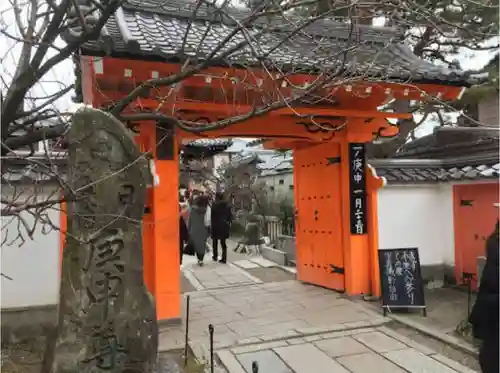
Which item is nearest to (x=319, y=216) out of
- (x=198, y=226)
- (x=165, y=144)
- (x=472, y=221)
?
(x=472, y=221)

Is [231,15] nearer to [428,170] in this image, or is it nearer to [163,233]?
[163,233]

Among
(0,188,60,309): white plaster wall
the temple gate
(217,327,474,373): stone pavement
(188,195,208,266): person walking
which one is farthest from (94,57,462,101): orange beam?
(188,195,208,266): person walking

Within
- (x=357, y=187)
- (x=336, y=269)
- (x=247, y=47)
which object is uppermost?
(x=247, y=47)

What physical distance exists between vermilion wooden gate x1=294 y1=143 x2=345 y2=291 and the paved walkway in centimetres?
48

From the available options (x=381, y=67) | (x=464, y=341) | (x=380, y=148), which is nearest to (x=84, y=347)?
(x=464, y=341)

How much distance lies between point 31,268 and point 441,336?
554 cm

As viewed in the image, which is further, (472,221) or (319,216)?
(319,216)

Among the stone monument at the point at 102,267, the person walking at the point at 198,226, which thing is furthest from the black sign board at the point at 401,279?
the person walking at the point at 198,226

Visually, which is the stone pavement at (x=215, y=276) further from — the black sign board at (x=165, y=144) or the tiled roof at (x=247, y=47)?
the tiled roof at (x=247, y=47)

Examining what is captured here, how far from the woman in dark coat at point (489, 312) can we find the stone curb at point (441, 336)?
198cm

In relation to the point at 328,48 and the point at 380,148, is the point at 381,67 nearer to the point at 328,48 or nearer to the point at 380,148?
the point at 328,48

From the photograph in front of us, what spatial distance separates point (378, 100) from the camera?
764 centimetres

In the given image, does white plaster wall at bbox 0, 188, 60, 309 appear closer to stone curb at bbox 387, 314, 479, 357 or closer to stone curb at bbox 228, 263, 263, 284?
stone curb at bbox 228, 263, 263, 284

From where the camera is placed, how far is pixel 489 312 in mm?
3379
